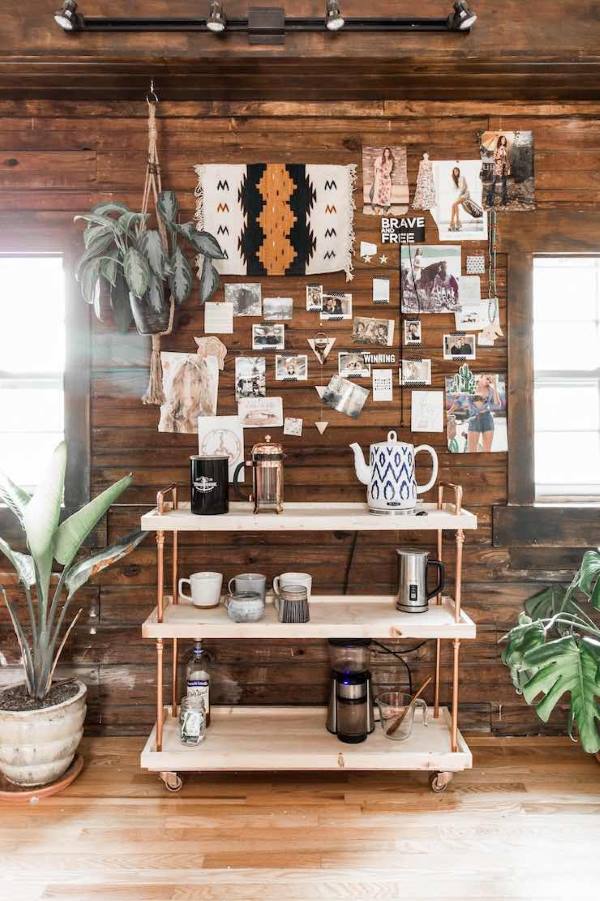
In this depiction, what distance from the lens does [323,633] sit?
2111 millimetres

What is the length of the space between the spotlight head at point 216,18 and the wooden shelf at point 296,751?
8.19 feet

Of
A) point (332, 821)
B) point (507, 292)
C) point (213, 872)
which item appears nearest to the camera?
point (213, 872)

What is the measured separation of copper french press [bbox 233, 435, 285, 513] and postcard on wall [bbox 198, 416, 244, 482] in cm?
28

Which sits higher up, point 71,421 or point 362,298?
point 362,298

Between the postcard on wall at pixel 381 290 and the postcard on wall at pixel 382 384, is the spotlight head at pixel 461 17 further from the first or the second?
the postcard on wall at pixel 382 384

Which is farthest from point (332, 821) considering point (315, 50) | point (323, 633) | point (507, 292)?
point (315, 50)

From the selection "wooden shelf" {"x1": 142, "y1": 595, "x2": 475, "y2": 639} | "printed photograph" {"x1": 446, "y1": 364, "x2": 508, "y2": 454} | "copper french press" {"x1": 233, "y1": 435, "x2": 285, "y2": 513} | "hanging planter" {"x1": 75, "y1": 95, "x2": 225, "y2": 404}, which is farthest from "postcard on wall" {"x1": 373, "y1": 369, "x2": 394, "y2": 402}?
"wooden shelf" {"x1": 142, "y1": 595, "x2": 475, "y2": 639}

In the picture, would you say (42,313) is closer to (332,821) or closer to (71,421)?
(71,421)

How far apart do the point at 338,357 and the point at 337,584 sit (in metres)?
0.94

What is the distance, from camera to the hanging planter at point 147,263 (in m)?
→ 2.23

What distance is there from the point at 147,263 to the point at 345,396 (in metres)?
0.92

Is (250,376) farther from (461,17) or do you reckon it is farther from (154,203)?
(461,17)

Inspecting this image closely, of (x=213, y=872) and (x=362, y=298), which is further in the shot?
(x=362, y=298)

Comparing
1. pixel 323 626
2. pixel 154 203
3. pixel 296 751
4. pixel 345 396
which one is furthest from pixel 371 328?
pixel 296 751
